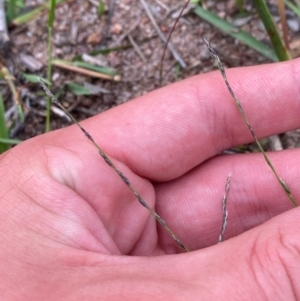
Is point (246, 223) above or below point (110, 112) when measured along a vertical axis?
below

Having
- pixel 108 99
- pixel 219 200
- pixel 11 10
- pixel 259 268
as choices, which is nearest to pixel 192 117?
pixel 219 200

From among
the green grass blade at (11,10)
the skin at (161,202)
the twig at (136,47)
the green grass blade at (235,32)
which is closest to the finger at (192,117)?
the skin at (161,202)

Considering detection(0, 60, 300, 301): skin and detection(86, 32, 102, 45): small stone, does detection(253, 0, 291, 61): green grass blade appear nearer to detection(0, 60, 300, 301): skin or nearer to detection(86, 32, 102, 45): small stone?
detection(0, 60, 300, 301): skin

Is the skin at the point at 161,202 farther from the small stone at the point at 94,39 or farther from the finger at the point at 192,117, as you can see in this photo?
the small stone at the point at 94,39

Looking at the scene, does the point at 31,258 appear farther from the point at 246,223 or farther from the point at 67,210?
the point at 246,223

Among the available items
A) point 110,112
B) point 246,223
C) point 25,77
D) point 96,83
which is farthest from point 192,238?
point 25,77

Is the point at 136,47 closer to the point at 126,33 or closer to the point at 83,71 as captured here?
the point at 126,33
